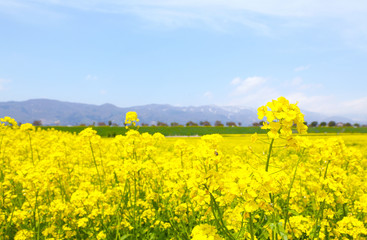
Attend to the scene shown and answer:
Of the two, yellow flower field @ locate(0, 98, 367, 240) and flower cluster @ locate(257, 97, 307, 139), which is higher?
flower cluster @ locate(257, 97, 307, 139)

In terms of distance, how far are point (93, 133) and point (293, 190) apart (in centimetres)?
307

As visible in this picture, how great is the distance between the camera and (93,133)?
430cm

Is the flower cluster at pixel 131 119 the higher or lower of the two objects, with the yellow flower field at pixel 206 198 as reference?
higher

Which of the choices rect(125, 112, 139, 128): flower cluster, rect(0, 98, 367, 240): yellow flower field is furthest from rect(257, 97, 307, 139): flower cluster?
rect(125, 112, 139, 128): flower cluster

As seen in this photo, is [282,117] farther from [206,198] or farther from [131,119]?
[131,119]

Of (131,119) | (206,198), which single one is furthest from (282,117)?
(131,119)

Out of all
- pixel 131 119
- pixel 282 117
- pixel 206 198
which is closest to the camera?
pixel 282 117

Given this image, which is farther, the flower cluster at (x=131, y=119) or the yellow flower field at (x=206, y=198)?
the flower cluster at (x=131, y=119)

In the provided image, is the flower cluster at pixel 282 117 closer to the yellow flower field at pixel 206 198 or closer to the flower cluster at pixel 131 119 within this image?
the yellow flower field at pixel 206 198

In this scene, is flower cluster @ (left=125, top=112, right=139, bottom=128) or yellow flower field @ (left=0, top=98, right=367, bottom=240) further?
flower cluster @ (left=125, top=112, right=139, bottom=128)

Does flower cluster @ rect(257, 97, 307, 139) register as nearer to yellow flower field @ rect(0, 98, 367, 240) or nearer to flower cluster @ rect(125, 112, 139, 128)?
yellow flower field @ rect(0, 98, 367, 240)

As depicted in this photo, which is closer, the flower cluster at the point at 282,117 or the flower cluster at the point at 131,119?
the flower cluster at the point at 282,117

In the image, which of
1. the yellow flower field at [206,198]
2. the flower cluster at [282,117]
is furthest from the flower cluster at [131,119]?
the flower cluster at [282,117]

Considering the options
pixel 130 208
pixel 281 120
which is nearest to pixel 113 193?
pixel 130 208
